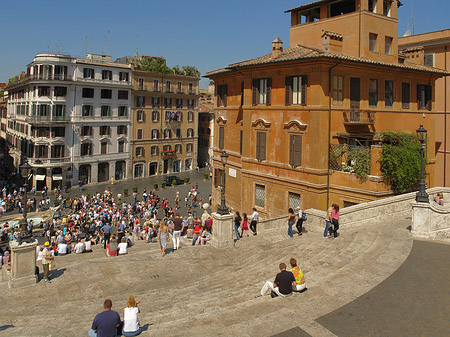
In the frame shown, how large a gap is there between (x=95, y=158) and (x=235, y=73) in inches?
1258

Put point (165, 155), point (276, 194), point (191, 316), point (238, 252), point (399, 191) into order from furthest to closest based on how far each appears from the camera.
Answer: point (165, 155) → point (276, 194) → point (399, 191) → point (238, 252) → point (191, 316)

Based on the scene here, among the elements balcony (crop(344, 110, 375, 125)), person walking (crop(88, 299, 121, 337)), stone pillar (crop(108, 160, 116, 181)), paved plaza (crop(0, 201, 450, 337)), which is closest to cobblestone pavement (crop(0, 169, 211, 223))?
stone pillar (crop(108, 160, 116, 181))

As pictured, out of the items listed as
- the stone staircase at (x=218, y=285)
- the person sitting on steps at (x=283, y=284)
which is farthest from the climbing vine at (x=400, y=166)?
the person sitting on steps at (x=283, y=284)

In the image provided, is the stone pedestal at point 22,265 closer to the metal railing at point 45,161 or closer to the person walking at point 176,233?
the person walking at point 176,233

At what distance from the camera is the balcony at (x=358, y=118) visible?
77.3 ft

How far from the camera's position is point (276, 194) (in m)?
25.4

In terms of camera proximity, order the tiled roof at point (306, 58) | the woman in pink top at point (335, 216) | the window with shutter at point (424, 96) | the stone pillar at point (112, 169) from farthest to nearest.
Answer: the stone pillar at point (112, 169) → the window with shutter at point (424, 96) → the tiled roof at point (306, 58) → the woman in pink top at point (335, 216)

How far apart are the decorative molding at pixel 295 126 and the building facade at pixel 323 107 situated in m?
0.07

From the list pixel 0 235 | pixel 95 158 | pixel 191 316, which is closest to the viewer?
pixel 191 316

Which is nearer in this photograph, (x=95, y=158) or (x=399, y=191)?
(x=399, y=191)

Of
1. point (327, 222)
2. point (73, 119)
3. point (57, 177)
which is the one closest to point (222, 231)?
point (327, 222)

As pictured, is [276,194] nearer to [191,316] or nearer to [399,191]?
[399,191]

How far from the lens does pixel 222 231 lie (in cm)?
1775

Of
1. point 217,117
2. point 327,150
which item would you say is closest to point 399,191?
point 327,150
